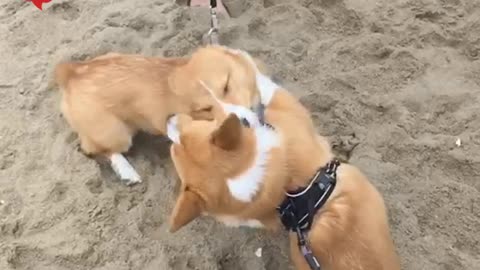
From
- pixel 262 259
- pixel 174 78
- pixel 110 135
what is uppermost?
pixel 174 78

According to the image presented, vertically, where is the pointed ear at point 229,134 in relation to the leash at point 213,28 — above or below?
above

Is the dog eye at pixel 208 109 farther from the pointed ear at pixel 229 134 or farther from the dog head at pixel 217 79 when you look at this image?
the pointed ear at pixel 229 134

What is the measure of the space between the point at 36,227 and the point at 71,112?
1.21 feet

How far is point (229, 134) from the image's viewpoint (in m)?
1.85

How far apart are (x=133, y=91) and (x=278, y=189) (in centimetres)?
65

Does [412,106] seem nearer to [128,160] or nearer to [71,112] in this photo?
[128,160]

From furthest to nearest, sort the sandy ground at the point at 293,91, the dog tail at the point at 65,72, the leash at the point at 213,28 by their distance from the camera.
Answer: the leash at the point at 213,28
the dog tail at the point at 65,72
the sandy ground at the point at 293,91

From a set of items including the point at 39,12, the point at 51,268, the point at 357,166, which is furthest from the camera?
the point at 39,12

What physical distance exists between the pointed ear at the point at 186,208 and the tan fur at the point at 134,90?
1.17ft

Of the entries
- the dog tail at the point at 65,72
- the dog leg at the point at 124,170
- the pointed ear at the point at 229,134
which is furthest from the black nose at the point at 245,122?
the dog tail at the point at 65,72

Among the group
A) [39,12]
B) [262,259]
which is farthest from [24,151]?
[262,259]

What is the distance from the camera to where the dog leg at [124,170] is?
2.45 m

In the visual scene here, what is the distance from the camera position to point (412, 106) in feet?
8.38

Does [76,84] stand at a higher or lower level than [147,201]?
higher
